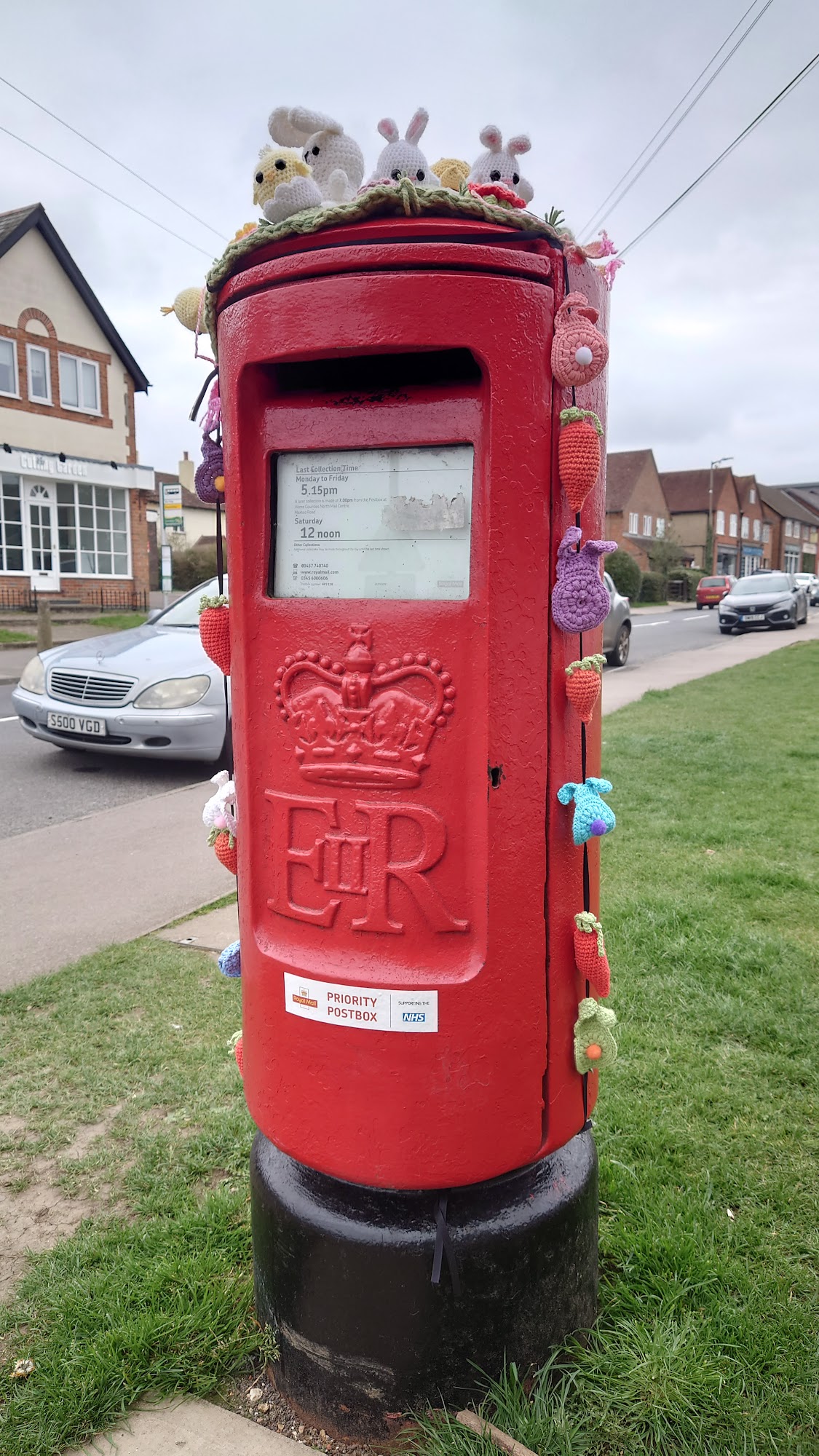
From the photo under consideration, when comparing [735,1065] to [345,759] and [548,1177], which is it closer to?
[548,1177]

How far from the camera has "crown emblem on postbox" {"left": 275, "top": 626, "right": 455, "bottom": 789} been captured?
149 centimetres

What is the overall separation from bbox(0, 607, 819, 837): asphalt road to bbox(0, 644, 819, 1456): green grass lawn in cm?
262

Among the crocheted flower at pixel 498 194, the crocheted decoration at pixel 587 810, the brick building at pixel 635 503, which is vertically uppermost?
the brick building at pixel 635 503

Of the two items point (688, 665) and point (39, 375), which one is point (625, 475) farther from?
point (688, 665)

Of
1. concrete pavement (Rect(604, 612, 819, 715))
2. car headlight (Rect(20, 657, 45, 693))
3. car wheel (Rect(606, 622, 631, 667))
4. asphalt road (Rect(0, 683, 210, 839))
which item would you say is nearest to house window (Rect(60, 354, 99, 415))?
car wheel (Rect(606, 622, 631, 667))

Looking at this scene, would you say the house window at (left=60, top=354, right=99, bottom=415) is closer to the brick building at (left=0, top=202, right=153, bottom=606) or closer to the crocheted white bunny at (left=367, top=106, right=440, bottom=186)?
the brick building at (left=0, top=202, right=153, bottom=606)

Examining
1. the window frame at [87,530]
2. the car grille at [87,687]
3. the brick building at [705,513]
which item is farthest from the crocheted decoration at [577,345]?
the brick building at [705,513]

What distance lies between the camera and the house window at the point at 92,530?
24.7 m

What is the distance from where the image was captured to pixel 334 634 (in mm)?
1529

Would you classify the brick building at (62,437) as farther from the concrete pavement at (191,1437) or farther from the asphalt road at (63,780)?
the concrete pavement at (191,1437)

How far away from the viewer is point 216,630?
1.77m

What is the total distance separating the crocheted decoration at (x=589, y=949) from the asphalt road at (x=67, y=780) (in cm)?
478

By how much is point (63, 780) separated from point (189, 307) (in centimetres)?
579

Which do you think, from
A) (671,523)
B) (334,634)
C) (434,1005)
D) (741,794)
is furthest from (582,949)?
(671,523)
